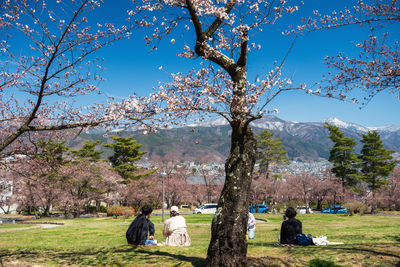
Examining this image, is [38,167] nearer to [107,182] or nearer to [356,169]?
[107,182]

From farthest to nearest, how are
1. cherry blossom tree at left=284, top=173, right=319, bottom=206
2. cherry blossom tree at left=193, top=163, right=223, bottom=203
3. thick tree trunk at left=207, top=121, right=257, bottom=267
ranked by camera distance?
1. cherry blossom tree at left=193, top=163, right=223, bottom=203
2. cherry blossom tree at left=284, top=173, right=319, bottom=206
3. thick tree trunk at left=207, top=121, right=257, bottom=267

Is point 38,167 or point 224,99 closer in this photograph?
point 224,99

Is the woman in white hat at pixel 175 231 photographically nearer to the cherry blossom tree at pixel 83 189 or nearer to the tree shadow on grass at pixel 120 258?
the tree shadow on grass at pixel 120 258

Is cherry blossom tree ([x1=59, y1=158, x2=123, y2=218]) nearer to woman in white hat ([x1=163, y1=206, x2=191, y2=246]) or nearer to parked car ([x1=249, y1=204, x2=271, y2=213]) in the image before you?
parked car ([x1=249, y1=204, x2=271, y2=213])

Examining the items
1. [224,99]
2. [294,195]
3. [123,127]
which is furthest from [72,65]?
[294,195]

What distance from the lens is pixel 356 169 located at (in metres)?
47.2

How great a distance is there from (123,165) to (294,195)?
30988mm

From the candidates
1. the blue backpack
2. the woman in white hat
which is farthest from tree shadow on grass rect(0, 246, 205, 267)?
the blue backpack

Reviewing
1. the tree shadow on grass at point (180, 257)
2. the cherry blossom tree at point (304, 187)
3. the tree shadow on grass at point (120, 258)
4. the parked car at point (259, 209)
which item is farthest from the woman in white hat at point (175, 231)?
the cherry blossom tree at point (304, 187)

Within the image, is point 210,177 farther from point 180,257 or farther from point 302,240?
point 180,257

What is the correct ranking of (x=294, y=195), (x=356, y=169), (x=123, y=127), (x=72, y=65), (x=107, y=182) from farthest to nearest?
(x=294, y=195) → (x=356, y=169) → (x=107, y=182) → (x=72, y=65) → (x=123, y=127)

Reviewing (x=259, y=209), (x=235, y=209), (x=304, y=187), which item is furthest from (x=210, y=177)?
(x=235, y=209)

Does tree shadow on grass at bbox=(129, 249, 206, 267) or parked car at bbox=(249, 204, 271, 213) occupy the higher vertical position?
tree shadow on grass at bbox=(129, 249, 206, 267)

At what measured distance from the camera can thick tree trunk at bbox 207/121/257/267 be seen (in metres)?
4.96
